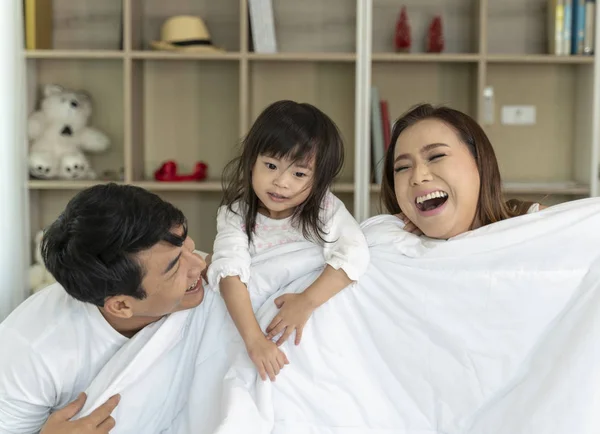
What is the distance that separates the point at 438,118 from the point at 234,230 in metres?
0.49

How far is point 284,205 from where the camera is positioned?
1.49 m

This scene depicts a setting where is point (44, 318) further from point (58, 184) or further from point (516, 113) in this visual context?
point (516, 113)

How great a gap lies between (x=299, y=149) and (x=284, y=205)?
0.13 meters

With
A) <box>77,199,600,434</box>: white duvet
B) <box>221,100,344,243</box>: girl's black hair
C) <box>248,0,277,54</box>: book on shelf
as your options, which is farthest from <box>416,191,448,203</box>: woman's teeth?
<box>248,0,277,54</box>: book on shelf

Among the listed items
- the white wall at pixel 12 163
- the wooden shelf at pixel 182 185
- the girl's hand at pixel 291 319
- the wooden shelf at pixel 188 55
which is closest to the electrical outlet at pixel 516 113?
the wooden shelf at pixel 188 55

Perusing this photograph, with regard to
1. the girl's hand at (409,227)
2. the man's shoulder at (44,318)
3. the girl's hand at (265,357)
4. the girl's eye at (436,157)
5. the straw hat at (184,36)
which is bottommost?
the girl's hand at (265,357)

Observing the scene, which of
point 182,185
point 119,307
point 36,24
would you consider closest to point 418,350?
point 119,307

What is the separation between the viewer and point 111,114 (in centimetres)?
339

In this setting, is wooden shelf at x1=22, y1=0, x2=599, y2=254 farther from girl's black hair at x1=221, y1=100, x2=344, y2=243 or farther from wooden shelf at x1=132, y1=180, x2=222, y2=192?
girl's black hair at x1=221, y1=100, x2=344, y2=243

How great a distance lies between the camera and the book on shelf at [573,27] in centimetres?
300

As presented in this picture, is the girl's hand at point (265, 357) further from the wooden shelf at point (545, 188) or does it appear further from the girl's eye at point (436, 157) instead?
the wooden shelf at point (545, 188)

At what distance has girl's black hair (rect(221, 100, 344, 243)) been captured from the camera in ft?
4.84

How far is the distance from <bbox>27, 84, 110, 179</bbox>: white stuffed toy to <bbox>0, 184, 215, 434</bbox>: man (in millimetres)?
1941

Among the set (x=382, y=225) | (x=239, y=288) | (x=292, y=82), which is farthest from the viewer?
(x=292, y=82)
